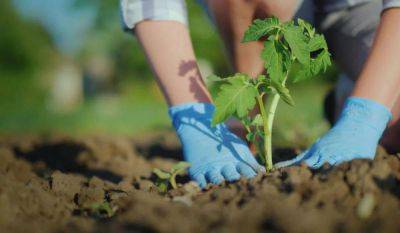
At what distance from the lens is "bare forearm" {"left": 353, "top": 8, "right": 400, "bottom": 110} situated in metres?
1.88

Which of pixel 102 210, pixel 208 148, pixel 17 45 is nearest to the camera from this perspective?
pixel 102 210

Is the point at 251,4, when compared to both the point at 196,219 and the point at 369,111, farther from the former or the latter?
the point at 196,219

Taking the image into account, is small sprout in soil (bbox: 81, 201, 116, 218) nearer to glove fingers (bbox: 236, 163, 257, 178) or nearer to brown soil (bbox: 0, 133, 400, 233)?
brown soil (bbox: 0, 133, 400, 233)

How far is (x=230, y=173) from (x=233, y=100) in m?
0.31

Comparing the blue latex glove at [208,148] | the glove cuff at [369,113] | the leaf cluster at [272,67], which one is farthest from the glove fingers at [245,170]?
the glove cuff at [369,113]

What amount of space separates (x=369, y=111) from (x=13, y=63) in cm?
3113

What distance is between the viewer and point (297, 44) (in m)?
1.68

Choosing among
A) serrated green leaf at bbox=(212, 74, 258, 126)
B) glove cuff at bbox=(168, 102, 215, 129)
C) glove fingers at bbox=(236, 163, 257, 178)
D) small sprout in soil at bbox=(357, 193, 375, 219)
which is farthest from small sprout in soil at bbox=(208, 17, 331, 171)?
small sprout in soil at bbox=(357, 193, 375, 219)

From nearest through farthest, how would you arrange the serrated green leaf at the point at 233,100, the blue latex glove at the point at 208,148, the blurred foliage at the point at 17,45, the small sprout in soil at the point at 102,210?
the small sprout in soil at the point at 102,210 < the serrated green leaf at the point at 233,100 < the blue latex glove at the point at 208,148 < the blurred foliage at the point at 17,45

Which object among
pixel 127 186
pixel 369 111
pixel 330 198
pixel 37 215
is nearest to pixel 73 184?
pixel 127 186

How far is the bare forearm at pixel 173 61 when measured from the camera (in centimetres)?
213

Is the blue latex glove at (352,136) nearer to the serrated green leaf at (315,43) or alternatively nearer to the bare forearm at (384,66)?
the bare forearm at (384,66)

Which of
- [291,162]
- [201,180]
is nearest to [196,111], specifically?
[201,180]

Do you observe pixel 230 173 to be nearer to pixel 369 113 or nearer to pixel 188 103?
pixel 188 103
